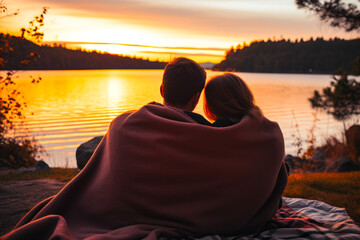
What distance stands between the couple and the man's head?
0.58 ft

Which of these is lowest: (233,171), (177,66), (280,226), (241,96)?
(280,226)

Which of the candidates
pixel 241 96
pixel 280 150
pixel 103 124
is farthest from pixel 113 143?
pixel 103 124

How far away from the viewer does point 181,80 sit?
298 centimetres

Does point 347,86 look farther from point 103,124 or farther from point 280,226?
point 103,124

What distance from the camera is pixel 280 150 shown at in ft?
9.64

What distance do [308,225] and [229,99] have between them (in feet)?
4.23

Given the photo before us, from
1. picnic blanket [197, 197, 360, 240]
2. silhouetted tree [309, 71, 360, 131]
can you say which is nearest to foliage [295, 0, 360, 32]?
silhouetted tree [309, 71, 360, 131]

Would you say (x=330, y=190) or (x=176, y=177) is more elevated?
(x=176, y=177)

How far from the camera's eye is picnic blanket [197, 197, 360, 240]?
2.81 meters

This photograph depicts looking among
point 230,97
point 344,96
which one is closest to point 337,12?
point 344,96

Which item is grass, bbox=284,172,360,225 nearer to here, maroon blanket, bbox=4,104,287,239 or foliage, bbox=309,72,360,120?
maroon blanket, bbox=4,104,287,239

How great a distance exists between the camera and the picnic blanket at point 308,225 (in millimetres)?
2814

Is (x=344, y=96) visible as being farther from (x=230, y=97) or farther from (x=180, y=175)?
(x=180, y=175)

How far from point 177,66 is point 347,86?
324 inches
